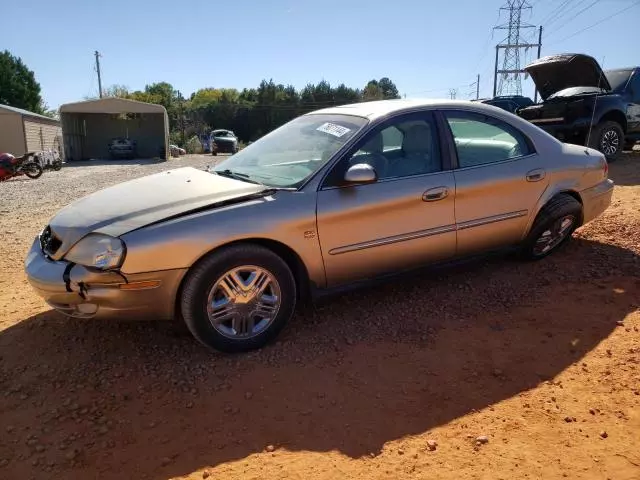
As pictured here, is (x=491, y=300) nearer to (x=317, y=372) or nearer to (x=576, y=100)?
(x=317, y=372)

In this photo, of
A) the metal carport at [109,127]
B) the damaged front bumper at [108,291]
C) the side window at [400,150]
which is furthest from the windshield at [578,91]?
the metal carport at [109,127]

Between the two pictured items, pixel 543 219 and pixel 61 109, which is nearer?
pixel 543 219

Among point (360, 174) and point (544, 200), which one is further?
point (544, 200)

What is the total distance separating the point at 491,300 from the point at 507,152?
127 cm

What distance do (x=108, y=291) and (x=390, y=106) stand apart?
244 centimetres

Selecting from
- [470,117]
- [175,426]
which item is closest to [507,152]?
[470,117]

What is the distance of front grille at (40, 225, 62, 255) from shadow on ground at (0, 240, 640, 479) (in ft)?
2.02

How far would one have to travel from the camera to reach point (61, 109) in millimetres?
27312

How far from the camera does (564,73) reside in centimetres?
1114

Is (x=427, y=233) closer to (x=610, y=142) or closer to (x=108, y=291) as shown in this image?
(x=108, y=291)

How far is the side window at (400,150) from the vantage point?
3.67 metres

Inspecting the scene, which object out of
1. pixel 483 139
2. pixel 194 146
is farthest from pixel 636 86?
pixel 194 146

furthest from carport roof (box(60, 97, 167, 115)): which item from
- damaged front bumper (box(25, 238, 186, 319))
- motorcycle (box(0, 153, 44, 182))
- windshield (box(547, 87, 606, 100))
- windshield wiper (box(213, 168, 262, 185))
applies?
damaged front bumper (box(25, 238, 186, 319))

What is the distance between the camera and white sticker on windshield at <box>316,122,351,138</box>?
12.4ft
